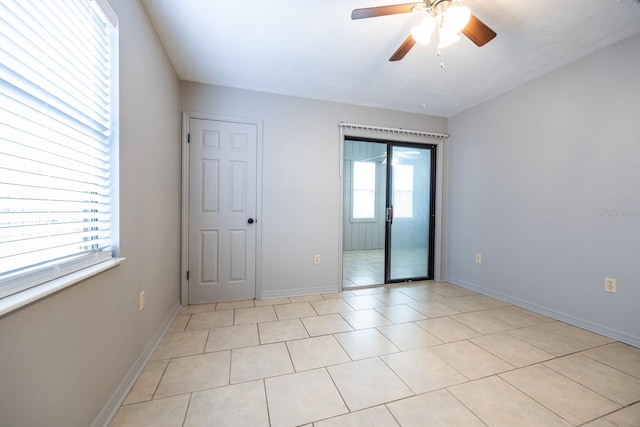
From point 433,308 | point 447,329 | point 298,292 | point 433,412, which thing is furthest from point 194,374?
point 433,308

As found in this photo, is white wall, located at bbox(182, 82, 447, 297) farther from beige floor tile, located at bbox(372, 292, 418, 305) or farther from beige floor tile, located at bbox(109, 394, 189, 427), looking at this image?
beige floor tile, located at bbox(109, 394, 189, 427)

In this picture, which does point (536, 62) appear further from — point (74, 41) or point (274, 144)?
point (74, 41)

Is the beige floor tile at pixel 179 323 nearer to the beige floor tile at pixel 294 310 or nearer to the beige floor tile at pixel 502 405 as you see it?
the beige floor tile at pixel 294 310

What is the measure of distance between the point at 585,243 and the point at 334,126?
2.82m

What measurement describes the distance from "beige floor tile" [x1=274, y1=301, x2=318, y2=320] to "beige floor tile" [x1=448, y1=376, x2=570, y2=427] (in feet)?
4.62

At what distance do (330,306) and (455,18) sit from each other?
2.62 metres

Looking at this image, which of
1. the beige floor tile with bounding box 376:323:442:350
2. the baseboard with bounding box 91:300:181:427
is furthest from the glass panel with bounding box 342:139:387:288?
the baseboard with bounding box 91:300:181:427

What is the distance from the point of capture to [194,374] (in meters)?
1.56

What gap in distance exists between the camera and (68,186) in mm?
1023

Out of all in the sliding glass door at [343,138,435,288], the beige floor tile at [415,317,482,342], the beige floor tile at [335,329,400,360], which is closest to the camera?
the beige floor tile at [335,329,400,360]

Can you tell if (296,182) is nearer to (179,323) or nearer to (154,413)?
(179,323)

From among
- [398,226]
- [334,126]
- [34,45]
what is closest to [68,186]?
[34,45]

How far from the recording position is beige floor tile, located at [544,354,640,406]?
1.43 m

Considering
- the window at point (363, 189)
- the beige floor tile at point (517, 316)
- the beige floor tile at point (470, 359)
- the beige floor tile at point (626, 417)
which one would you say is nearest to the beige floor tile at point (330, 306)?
the beige floor tile at point (470, 359)
